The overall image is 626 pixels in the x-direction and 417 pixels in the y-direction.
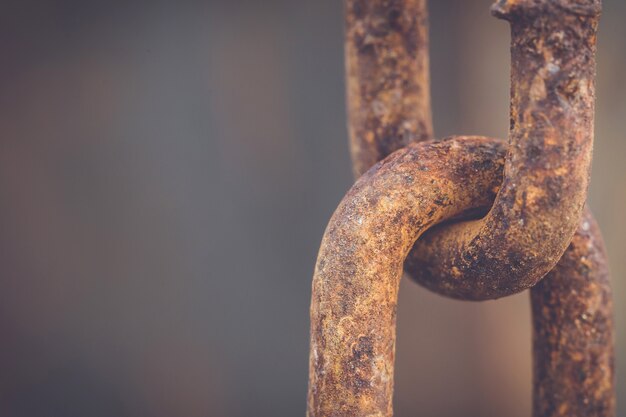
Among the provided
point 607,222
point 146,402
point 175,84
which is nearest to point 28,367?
point 146,402

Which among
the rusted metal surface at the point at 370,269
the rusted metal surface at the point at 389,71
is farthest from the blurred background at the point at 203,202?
the rusted metal surface at the point at 370,269

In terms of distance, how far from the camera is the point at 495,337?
Result: 1.13 m

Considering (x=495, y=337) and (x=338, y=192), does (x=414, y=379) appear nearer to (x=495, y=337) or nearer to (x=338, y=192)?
(x=495, y=337)

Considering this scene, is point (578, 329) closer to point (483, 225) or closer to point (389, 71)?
point (483, 225)

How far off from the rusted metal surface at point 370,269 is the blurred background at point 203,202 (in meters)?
0.56

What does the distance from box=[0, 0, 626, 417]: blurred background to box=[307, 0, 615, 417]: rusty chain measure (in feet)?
1.39

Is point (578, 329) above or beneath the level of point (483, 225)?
beneath

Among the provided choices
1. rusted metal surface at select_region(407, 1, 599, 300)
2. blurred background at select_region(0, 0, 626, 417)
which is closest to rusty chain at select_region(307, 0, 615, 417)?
rusted metal surface at select_region(407, 1, 599, 300)

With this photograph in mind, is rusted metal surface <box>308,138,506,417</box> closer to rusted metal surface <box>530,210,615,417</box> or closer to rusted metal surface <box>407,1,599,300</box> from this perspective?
rusted metal surface <box>407,1,599,300</box>

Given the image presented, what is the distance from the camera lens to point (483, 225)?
53cm

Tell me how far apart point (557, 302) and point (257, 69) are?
27.2 inches

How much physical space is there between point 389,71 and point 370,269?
272mm

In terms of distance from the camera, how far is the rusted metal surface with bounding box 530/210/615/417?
2.10ft

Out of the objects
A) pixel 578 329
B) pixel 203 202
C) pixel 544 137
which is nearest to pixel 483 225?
pixel 544 137
